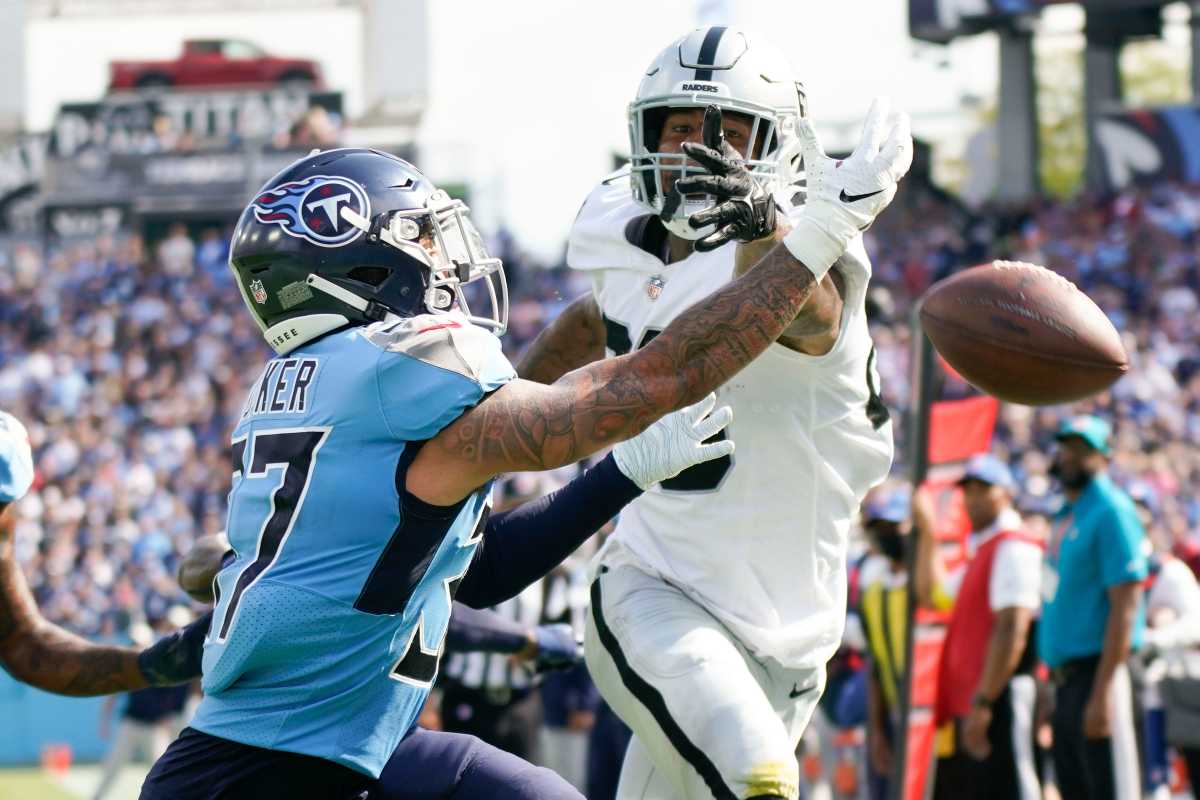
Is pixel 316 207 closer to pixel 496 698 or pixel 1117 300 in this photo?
pixel 496 698

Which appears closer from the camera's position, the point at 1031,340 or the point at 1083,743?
the point at 1031,340

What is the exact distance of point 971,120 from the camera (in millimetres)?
34219

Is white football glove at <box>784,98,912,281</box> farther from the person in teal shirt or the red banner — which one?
the person in teal shirt

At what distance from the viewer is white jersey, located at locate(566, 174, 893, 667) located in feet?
12.4

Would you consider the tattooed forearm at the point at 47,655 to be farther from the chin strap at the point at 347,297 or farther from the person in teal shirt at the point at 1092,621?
the person in teal shirt at the point at 1092,621

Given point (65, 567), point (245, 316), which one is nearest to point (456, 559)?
point (65, 567)

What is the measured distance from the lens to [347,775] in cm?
299

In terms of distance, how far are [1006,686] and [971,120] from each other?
28.7m

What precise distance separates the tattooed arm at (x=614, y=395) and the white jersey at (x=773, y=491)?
0.65 m

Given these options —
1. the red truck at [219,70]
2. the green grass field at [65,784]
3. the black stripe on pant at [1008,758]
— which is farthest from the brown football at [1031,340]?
the red truck at [219,70]

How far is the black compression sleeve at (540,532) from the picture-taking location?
3219 mm

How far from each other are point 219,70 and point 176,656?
Result: 2365cm

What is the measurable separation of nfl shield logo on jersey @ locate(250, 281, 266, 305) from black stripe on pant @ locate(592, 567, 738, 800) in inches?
43.8

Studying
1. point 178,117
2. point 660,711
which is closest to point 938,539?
point 660,711
